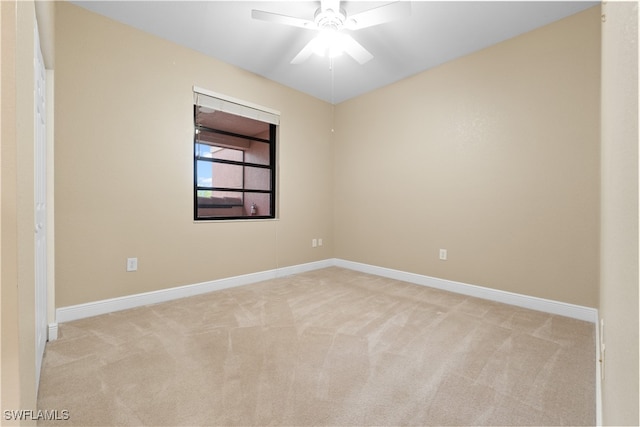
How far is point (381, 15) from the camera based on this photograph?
2.03 metres

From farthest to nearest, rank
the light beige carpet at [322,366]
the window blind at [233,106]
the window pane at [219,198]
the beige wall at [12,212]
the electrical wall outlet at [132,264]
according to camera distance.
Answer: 1. the window pane at [219,198]
2. the window blind at [233,106]
3. the electrical wall outlet at [132,264]
4. the light beige carpet at [322,366]
5. the beige wall at [12,212]

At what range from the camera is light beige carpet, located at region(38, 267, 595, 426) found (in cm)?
131

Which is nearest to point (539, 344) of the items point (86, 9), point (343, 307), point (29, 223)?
point (343, 307)

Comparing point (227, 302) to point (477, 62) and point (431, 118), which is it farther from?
point (477, 62)

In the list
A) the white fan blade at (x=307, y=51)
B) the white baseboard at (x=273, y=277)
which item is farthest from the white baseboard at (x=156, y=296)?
the white fan blade at (x=307, y=51)

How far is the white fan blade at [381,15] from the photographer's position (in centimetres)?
185

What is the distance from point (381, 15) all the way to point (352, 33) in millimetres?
781

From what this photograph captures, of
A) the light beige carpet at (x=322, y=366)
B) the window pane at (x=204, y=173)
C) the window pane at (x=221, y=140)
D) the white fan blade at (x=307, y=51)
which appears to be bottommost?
the light beige carpet at (x=322, y=366)

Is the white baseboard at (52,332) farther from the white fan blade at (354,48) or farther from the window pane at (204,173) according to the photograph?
the white fan blade at (354,48)

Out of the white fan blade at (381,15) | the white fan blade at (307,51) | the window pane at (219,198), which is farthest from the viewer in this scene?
the window pane at (219,198)

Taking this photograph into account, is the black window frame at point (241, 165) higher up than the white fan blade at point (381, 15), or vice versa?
the white fan blade at point (381, 15)

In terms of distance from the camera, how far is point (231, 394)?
143cm

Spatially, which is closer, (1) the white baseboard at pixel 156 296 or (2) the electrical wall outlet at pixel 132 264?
(1) the white baseboard at pixel 156 296

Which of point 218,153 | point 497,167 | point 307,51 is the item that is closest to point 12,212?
point 307,51
